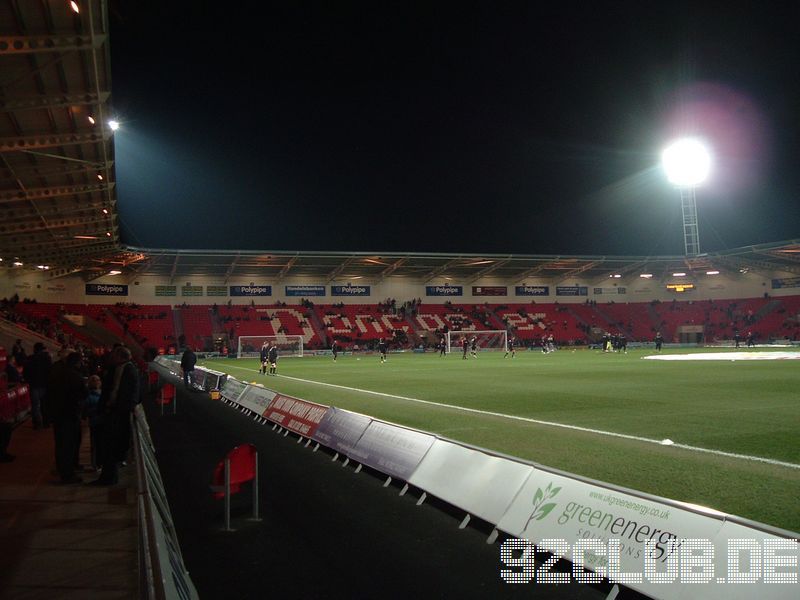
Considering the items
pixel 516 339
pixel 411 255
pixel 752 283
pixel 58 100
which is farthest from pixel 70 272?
pixel 752 283

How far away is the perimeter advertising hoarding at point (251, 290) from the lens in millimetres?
63616

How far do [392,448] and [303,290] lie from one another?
5820 cm

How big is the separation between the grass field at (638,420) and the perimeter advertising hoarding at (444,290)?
147ft

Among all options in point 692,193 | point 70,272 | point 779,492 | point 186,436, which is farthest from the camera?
point 692,193

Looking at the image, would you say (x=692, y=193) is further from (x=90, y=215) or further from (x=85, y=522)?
(x=85, y=522)

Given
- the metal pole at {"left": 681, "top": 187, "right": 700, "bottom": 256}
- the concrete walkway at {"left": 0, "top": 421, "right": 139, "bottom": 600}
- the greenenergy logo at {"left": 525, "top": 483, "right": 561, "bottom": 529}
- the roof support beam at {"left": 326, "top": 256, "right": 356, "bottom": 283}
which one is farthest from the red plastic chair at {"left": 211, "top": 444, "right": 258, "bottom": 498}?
the metal pole at {"left": 681, "top": 187, "right": 700, "bottom": 256}

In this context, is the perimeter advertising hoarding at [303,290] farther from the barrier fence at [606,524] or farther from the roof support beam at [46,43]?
the barrier fence at [606,524]

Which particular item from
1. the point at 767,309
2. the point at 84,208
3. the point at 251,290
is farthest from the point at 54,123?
the point at 767,309

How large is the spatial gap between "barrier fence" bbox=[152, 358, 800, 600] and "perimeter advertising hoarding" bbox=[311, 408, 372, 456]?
4.43 feet

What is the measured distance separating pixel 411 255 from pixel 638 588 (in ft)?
180

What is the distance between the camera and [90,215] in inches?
1256

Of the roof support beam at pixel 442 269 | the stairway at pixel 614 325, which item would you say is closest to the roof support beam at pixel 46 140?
the roof support beam at pixel 442 269

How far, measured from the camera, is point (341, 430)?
10.8 meters

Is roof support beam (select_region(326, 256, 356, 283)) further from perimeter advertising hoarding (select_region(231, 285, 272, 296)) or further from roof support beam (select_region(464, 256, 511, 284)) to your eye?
roof support beam (select_region(464, 256, 511, 284))
